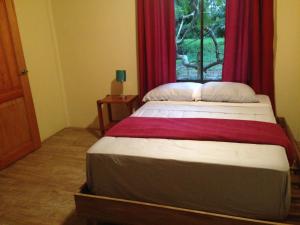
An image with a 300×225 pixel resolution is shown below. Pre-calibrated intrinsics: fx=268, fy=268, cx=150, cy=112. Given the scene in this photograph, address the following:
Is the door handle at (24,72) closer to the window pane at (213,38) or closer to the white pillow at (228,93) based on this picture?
the white pillow at (228,93)

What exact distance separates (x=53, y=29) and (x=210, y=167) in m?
3.15

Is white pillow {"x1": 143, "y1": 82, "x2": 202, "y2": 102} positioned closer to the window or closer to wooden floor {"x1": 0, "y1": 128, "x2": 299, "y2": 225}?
the window

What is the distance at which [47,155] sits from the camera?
3.25 metres

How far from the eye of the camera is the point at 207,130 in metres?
2.05

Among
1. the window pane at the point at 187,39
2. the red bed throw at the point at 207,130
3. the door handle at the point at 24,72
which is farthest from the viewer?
the window pane at the point at 187,39

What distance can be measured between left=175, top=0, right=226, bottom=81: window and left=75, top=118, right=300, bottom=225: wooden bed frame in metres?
1.82

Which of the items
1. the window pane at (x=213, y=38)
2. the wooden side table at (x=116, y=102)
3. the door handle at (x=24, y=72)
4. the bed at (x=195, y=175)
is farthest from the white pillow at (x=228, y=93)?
the door handle at (x=24, y=72)

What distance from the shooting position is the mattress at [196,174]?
5.10ft

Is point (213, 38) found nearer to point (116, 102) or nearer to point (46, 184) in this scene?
point (116, 102)

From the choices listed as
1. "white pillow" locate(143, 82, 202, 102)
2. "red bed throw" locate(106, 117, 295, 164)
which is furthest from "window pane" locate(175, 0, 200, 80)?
"red bed throw" locate(106, 117, 295, 164)

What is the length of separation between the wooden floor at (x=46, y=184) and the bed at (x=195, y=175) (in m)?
0.54

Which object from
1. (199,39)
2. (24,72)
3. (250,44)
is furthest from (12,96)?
(250,44)

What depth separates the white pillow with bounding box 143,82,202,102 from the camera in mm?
2996

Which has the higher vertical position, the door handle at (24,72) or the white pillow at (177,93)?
the door handle at (24,72)
